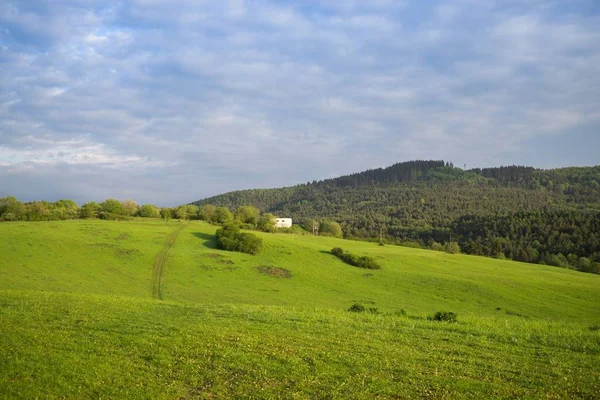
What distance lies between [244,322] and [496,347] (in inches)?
385

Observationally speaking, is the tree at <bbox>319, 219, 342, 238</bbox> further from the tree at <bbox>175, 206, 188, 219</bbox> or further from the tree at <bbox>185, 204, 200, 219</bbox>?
the tree at <bbox>175, 206, 188, 219</bbox>

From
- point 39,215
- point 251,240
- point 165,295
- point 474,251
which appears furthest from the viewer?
point 474,251

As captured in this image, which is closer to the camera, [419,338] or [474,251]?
[419,338]

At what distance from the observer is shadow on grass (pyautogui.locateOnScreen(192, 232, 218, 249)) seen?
3130 inches

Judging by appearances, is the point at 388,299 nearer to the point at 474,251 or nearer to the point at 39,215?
the point at 39,215

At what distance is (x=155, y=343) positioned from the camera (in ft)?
44.9

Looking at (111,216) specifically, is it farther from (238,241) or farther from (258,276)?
(258,276)

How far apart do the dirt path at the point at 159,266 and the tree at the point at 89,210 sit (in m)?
31.6

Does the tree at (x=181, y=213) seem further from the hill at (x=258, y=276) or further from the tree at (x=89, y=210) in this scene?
the hill at (x=258, y=276)

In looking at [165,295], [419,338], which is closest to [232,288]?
[165,295]

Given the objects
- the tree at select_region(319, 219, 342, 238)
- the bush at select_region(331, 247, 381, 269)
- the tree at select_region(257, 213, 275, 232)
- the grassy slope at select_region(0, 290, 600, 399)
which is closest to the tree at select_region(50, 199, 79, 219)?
the tree at select_region(257, 213, 275, 232)

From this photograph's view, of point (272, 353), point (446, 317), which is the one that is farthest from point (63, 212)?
point (272, 353)

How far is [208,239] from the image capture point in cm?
8350

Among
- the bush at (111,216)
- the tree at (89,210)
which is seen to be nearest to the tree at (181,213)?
the bush at (111,216)
